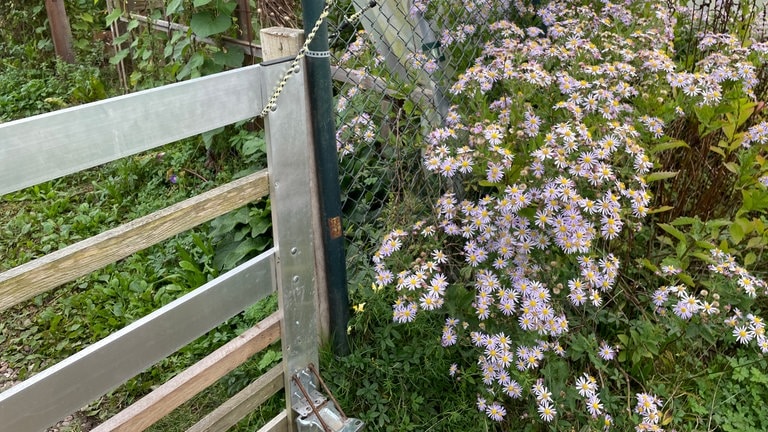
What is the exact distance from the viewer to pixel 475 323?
2.11 m

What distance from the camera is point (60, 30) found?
5547mm

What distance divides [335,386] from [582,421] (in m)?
0.82

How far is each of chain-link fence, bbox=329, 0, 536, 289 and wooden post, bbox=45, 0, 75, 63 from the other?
11.9 ft

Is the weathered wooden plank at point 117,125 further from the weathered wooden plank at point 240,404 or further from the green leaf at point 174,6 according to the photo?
the green leaf at point 174,6

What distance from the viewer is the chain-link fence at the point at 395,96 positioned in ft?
8.44

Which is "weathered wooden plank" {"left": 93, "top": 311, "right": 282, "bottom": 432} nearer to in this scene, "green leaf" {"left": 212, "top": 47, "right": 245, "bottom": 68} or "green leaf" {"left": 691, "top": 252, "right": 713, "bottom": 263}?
"green leaf" {"left": 691, "top": 252, "right": 713, "bottom": 263}

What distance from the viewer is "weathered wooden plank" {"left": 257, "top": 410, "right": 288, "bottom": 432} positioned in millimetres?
2039

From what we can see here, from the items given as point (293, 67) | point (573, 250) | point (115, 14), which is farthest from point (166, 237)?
point (115, 14)

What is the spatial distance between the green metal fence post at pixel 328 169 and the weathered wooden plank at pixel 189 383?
0.86 ft

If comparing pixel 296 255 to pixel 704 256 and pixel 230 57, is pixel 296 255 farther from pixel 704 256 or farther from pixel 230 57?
pixel 230 57

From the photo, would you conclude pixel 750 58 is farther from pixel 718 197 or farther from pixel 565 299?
pixel 565 299

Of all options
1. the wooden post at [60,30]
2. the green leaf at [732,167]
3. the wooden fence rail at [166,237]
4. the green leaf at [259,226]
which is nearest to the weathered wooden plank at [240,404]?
the wooden fence rail at [166,237]

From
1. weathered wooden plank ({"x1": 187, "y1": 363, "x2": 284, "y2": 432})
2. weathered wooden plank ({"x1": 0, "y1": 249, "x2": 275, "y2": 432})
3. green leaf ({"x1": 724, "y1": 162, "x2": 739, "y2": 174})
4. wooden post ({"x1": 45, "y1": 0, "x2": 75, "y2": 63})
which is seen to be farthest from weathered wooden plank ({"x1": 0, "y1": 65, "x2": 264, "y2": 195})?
Result: wooden post ({"x1": 45, "y1": 0, "x2": 75, "y2": 63})

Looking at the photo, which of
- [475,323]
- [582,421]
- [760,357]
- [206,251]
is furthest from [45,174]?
[760,357]
